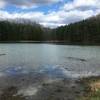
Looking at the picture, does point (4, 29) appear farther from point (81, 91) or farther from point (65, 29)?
point (81, 91)

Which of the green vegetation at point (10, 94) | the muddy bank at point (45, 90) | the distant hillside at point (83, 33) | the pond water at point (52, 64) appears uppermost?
the distant hillside at point (83, 33)

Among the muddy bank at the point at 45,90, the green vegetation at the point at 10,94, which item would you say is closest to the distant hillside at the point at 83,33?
the muddy bank at the point at 45,90

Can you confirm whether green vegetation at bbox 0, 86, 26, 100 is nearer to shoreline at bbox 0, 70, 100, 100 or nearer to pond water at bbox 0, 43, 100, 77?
shoreline at bbox 0, 70, 100, 100

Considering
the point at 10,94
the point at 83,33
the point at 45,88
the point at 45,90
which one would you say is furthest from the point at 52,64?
the point at 83,33

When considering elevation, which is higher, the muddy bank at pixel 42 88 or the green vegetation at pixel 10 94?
the green vegetation at pixel 10 94

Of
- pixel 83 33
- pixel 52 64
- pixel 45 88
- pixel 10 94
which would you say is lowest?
pixel 52 64

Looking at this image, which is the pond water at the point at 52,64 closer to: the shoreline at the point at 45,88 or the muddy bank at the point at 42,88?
the muddy bank at the point at 42,88

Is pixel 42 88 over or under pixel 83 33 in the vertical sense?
→ under

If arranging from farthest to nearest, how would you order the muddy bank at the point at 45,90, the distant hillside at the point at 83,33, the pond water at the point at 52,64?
the distant hillside at the point at 83,33 < the pond water at the point at 52,64 < the muddy bank at the point at 45,90

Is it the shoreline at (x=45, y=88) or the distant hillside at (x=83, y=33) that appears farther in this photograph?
the distant hillside at (x=83, y=33)

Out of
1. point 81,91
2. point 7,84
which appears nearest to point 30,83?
point 7,84

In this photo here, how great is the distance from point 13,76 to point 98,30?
444ft

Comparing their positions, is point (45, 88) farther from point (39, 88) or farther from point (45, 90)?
point (45, 90)

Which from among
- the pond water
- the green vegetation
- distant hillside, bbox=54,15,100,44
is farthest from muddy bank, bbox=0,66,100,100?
distant hillside, bbox=54,15,100,44
